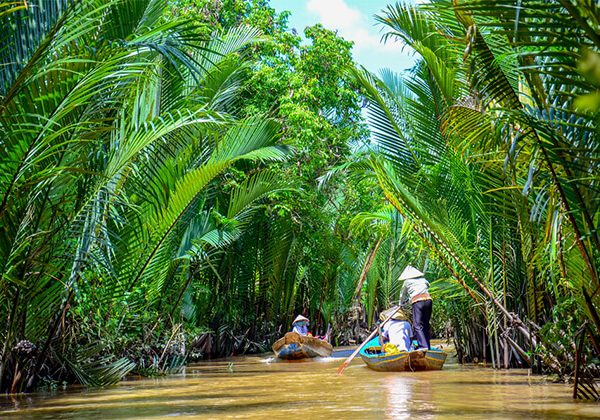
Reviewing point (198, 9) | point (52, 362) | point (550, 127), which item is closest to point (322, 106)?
point (198, 9)

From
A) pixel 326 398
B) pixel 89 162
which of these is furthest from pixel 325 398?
pixel 89 162

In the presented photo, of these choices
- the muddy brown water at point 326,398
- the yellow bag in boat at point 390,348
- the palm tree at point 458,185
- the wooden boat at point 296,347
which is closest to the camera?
the muddy brown water at point 326,398

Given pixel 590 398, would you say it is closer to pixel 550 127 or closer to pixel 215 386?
pixel 550 127

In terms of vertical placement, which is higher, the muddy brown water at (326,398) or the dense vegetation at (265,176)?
the dense vegetation at (265,176)

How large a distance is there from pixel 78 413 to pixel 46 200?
198cm

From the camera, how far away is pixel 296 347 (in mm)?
17859

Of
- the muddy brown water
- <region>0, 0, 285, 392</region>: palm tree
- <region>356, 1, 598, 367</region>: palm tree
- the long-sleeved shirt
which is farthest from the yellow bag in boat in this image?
<region>0, 0, 285, 392</region>: palm tree

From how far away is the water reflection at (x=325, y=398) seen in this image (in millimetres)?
7297

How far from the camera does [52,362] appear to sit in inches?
412

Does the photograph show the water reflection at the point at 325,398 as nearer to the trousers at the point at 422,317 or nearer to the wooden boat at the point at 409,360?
the wooden boat at the point at 409,360

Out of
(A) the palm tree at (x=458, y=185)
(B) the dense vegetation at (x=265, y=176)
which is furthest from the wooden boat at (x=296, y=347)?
(A) the palm tree at (x=458, y=185)

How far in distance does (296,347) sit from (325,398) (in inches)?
355

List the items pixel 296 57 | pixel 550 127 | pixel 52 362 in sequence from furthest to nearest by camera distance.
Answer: pixel 296 57 → pixel 52 362 → pixel 550 127

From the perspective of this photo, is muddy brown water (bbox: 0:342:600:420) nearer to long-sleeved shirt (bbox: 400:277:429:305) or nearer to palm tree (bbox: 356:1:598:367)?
palm tree (bbox: 356:1:598:367)
